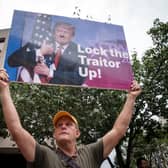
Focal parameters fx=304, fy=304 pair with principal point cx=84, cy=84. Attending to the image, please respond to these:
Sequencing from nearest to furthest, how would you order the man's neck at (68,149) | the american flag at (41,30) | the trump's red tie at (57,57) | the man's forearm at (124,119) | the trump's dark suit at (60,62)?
the man's neck at (68,149) < the man's forearm at (124,119) < the trump's dark suit at (60,62) < the trump's red tie at (57,57) < the american flag at (41,30)

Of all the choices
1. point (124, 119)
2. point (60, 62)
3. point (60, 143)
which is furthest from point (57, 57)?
point (60, 143)

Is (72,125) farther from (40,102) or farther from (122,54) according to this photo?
(40,102)

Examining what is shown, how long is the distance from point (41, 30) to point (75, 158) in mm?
2035

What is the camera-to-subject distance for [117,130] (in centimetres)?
250

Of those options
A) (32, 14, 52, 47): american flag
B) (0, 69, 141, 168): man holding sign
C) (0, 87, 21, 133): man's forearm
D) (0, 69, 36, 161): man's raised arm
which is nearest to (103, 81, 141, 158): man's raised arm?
(0, 69, 141, 168): man holding sign

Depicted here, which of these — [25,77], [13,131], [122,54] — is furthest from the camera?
[122,54]

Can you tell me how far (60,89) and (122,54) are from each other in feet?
26.7

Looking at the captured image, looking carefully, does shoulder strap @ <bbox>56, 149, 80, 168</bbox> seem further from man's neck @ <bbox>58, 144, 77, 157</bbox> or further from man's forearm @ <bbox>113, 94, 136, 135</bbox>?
man's forearm @ <bbox>113, 94, 136, 135</bbox>

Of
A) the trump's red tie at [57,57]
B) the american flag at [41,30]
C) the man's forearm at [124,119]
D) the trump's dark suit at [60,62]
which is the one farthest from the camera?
the american flag at [41,30]

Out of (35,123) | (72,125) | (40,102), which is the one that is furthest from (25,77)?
(35,123)

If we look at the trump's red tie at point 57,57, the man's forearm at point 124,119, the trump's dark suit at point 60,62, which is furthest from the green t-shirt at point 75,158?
the trump's red tie at point 57,57

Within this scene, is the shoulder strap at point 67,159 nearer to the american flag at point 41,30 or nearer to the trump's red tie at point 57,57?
the trump's red tie at point 57,57

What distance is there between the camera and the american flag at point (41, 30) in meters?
3.66

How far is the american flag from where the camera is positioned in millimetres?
3662
